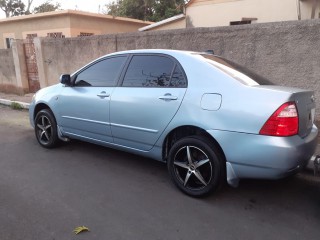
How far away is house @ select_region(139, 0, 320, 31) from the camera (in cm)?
1107

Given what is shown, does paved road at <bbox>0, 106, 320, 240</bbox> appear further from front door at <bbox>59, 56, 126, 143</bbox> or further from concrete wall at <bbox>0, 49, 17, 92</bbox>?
concrete wall at <bbox>0, 49, 17, 92</bbox>

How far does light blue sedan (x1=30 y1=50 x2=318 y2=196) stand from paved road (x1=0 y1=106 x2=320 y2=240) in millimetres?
340

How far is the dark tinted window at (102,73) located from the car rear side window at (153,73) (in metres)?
0.22

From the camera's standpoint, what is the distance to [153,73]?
12.6 ft

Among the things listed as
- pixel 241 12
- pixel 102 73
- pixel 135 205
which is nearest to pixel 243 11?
pixel 241 12

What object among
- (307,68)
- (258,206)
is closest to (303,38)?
(307,68)

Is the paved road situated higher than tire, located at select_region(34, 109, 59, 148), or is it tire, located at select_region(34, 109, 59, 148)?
tire, located at select_region(34, 109, 59, 148)

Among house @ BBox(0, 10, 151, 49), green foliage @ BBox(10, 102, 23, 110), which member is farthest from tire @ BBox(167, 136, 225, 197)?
house @ BBox(0, 10, 151, 49)

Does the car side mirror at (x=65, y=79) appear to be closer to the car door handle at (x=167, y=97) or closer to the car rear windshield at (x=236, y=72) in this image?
the car door handle at (x=167, y=97)

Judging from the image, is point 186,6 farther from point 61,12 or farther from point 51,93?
point 51,93

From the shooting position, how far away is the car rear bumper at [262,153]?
9.44ft

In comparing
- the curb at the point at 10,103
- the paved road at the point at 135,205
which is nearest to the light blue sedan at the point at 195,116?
the paved road at the point at 135,205

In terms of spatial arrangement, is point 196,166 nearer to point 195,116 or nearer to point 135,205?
point 195,116

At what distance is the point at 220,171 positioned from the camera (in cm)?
319
